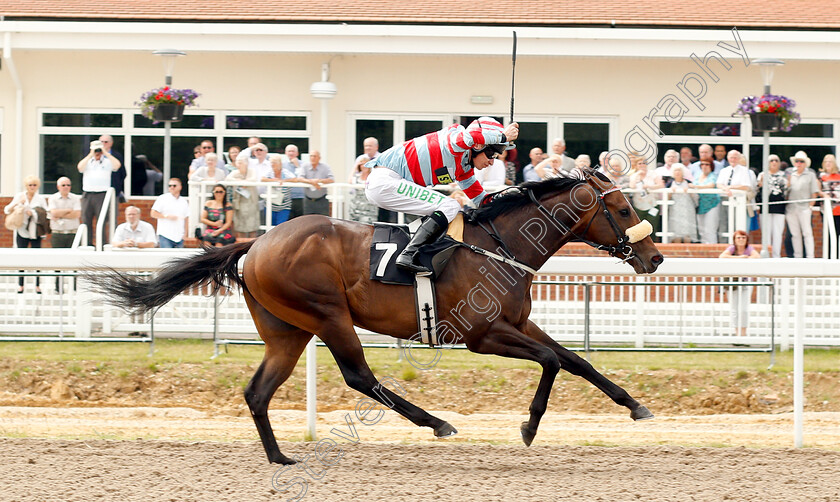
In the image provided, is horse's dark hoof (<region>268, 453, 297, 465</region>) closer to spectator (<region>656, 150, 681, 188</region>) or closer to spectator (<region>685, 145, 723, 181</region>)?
spectator (<region>656, 150, 681, 188</region>)

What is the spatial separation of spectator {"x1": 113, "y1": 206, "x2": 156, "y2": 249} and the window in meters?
3.34

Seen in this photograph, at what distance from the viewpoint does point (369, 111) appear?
12.8m

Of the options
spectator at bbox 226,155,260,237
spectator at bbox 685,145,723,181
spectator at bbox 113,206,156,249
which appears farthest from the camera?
spectator at bbox 685,145,723,181

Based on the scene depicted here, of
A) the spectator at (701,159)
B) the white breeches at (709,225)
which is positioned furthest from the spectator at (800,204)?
the white breeches at (709,225)

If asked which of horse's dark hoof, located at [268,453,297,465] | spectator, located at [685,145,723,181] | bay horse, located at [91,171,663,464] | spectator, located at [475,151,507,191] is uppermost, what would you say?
spectator, located at [685,145,723,181]

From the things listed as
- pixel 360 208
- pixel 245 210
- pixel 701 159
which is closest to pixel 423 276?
pixel 360 208

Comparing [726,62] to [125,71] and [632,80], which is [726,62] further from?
[125,71]

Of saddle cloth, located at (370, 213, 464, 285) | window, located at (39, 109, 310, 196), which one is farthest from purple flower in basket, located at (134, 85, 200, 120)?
saddle cloth, located at (370, 213, 464, 285)

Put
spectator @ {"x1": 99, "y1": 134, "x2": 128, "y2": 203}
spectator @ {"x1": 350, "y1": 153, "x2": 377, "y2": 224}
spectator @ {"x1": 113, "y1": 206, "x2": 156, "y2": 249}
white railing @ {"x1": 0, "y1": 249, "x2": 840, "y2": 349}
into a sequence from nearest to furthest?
white railing @ {"x1": 0, "y1": 249, "x2": 840, "y2": 349} < spectator @ {"x1": 113, "y1": 206, "x2": 156, "y2": 249} < spectator @ {"x1": 350, "y1": 153, "x2": 377, "y2": 224} < spectator @ {"x1": 99, "y1": 134, "x2": 128, "y2": 203}

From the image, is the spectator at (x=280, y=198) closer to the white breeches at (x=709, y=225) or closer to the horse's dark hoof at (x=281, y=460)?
the white breeches at (x=709, y=225)

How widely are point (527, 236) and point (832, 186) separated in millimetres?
6730

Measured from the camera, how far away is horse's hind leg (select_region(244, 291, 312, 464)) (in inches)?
198

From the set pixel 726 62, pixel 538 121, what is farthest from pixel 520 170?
pixel 726 62

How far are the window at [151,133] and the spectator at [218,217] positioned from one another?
329 cm
